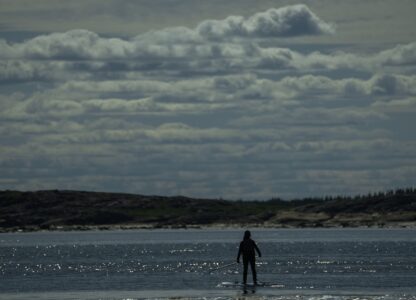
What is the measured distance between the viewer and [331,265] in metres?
75.6

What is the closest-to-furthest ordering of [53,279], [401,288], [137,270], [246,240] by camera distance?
1. [401,288]
2. [246,240]
3. [53,279]
4. [137,270]

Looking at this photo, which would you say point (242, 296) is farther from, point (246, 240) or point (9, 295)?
point (9, 295)

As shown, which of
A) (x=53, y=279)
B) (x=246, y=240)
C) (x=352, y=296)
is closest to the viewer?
(x=352, y=296)

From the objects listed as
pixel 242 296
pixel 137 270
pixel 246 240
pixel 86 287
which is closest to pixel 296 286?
pixel 246 240

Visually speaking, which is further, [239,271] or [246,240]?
[239,271]

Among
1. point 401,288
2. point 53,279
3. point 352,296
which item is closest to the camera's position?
point 352,296

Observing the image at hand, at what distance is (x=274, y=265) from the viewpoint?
78188 millimetres

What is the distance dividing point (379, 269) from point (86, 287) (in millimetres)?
20910

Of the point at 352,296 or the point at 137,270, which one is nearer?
the point at 352,296

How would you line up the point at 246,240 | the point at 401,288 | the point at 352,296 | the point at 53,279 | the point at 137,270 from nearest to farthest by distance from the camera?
the point at 352,296 → the point at 401,288 → the point at 246,240 → the point at 53,279 → the point at 137,270

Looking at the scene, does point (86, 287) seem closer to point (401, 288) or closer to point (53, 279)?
point (53, 279)

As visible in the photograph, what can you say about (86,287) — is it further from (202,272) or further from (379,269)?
(379,269)

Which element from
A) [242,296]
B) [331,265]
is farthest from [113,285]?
[331,265]

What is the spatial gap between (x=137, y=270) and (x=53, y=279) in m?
10.4
